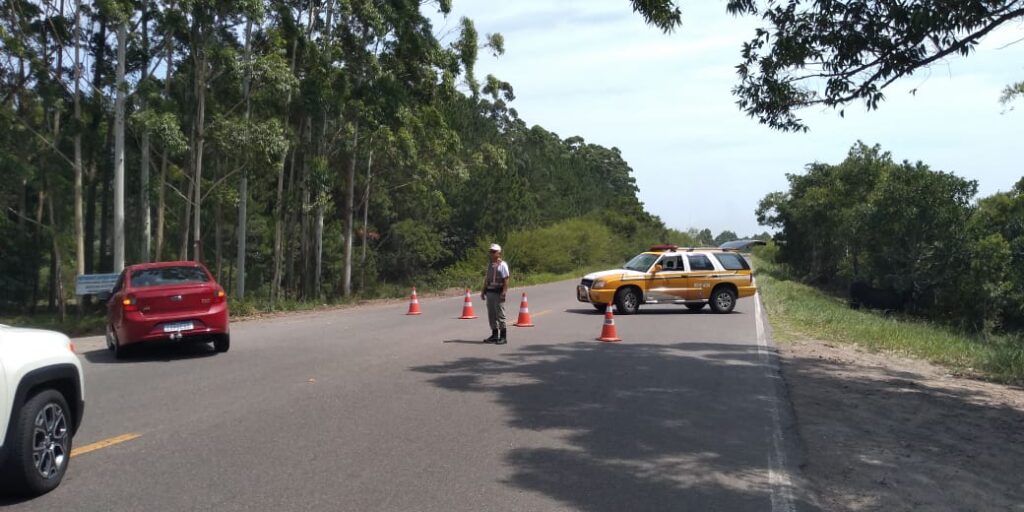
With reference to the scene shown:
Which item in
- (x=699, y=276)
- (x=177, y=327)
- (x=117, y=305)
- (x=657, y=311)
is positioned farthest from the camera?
(x=657, y=311)

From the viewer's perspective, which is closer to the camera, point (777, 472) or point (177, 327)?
point (777, 472)

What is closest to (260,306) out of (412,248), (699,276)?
(699,276)

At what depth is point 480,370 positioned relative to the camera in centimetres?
1102

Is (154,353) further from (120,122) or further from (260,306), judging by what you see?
(120,122)

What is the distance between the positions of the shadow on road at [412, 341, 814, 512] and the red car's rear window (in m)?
4.25

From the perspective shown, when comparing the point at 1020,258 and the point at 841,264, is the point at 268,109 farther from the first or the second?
the point at 841,264

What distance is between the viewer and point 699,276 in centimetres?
2164

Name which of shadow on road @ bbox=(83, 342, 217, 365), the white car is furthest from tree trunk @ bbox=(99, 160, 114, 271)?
the white car

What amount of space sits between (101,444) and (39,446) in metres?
1.52

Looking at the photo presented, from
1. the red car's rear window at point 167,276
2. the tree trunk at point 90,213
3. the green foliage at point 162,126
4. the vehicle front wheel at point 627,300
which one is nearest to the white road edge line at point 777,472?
the red car's rear window at point 167,276

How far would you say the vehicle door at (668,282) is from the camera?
70.0ft

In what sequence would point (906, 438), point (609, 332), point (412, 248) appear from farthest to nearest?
point (412, 248)
point (609, 332)
point (906, 438)

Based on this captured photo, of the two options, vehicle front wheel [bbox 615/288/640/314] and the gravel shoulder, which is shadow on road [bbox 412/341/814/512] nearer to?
the gravel shoulder

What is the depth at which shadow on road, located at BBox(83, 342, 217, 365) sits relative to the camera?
1210cm
